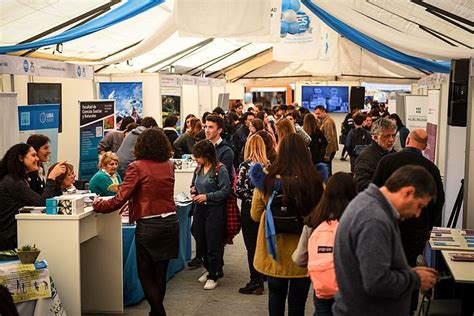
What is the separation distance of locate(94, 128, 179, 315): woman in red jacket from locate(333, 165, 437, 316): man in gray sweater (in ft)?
6.61

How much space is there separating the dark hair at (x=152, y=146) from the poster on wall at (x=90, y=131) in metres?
5.20

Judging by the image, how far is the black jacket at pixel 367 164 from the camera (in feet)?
15.8

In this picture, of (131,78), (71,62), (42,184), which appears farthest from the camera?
(131,78)

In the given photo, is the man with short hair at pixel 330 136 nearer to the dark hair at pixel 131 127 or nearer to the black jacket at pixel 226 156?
the dark hair at pixel 131 127

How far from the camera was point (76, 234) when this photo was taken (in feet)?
14.7

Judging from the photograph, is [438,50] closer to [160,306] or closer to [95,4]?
[160,306]

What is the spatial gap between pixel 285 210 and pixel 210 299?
188cm

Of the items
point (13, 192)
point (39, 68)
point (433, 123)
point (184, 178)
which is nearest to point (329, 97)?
point (433, 123)

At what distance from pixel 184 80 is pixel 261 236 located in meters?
9.30

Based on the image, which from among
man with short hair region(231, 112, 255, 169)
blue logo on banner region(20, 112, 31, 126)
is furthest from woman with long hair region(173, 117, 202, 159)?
blue logo on banner region(20, 112, 31, 126)

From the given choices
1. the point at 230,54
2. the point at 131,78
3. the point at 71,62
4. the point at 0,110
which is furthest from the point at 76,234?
the point at 230,54

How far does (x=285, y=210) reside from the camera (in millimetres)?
4055

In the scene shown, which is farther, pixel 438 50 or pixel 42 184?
pixel 438 50

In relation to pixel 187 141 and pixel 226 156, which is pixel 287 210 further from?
pixel 187 141
